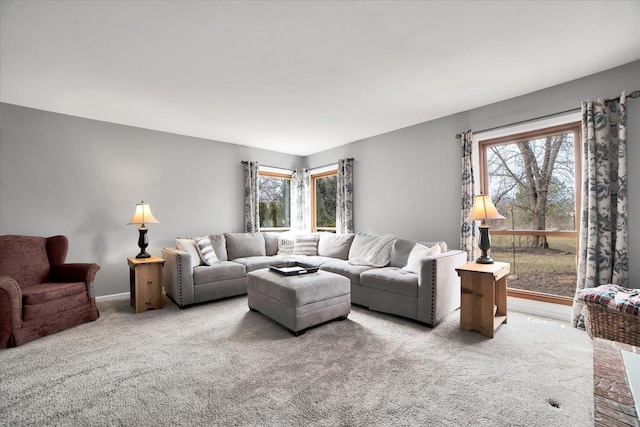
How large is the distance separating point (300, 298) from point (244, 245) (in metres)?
2.37

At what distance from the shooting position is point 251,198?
5.42 meters

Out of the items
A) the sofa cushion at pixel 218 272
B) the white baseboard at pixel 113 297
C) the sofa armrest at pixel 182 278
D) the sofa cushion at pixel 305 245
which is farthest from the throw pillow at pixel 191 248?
the sofa cushion at pixel 305 245

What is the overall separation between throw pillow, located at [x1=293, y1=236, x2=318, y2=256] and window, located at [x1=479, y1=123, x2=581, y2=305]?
2.74 metres

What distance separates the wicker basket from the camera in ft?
7.27

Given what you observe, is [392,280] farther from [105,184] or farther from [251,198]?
[105,184]

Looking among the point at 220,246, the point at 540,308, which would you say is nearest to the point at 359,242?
the point at 220,246

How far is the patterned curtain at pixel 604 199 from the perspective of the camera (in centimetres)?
270

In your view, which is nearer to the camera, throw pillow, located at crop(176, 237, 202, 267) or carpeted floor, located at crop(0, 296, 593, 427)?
carpeted floor, located at crop(0, 296, 593, 427)

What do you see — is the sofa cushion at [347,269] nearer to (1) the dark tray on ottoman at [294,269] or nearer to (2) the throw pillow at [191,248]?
(1) the dark tray on ottoman at [294,269]

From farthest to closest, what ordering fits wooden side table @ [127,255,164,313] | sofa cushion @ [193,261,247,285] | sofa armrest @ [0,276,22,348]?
1. sofa cushion @ [193,261,247,285]
2. wooden side table @ [127,255,164,313]
3. sofa armrest @ [0,276,22,348]

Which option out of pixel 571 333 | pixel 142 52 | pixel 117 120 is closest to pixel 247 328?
pixel 142 52

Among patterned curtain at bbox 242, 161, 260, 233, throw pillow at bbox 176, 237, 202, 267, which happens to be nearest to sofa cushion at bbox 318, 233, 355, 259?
patterned curtain at bbox 242, 161, 260, 233

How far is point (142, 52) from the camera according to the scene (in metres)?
2.44

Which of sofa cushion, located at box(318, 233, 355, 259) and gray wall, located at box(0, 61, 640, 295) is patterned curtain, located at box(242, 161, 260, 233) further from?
sofa cushion, located at box(318, 233, 355, 259)
